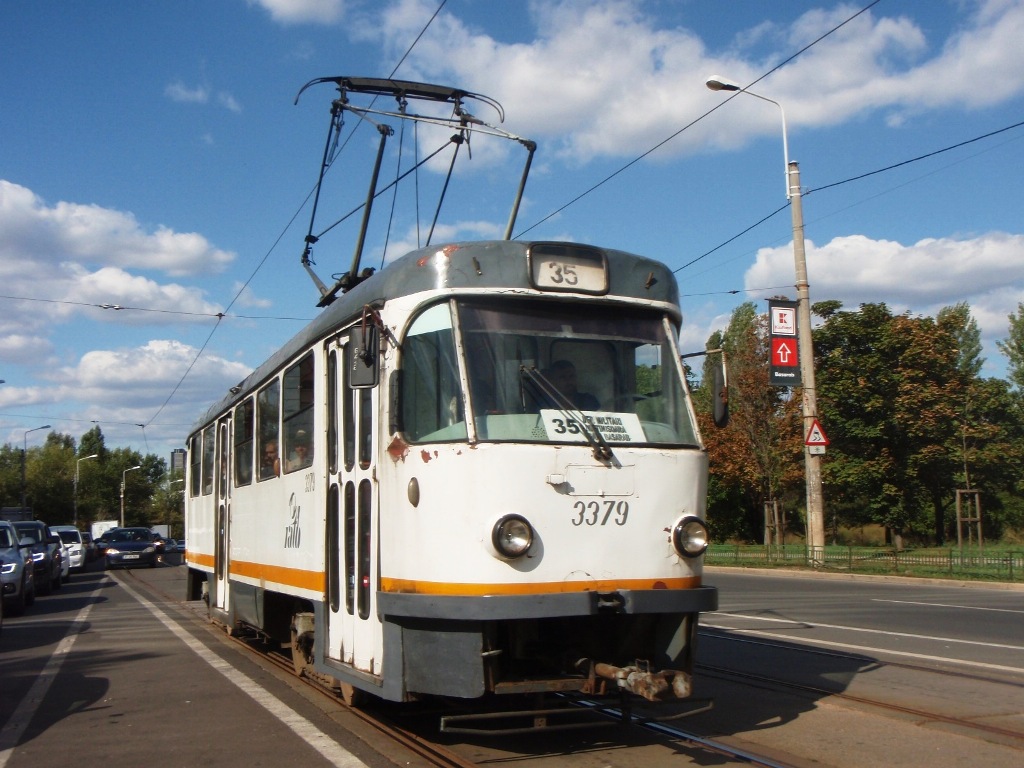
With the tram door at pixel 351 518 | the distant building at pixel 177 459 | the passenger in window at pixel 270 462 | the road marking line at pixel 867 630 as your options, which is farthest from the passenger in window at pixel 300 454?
the distant building at pixel 177 459

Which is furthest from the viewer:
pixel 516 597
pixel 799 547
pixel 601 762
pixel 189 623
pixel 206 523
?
pixel 799 547

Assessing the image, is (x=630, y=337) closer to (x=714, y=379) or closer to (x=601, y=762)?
(x=714, y=379)

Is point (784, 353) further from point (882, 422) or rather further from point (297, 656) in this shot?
point (882, 422)

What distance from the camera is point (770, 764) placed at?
20.8ft

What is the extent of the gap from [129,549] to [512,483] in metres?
35.7

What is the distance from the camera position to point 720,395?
771 centimetres

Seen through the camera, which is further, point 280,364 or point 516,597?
point 280,364

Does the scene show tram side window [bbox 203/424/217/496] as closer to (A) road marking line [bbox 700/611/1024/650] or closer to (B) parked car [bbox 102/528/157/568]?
(A) road marking line [bbox 700/611/1024/650]

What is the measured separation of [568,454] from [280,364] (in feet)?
13.9

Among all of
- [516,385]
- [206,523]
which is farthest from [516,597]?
[206,523]

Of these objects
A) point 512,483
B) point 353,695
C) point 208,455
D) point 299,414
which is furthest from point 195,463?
point 512,483

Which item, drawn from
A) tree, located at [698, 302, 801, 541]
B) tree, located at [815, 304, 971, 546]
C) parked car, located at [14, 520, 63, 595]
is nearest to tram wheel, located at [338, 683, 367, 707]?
parked car, located at [14, 520, 63, 595]

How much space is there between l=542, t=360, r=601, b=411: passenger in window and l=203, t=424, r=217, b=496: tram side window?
8.26 m

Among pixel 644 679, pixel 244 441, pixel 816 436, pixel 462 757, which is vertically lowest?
pixel 462 757
